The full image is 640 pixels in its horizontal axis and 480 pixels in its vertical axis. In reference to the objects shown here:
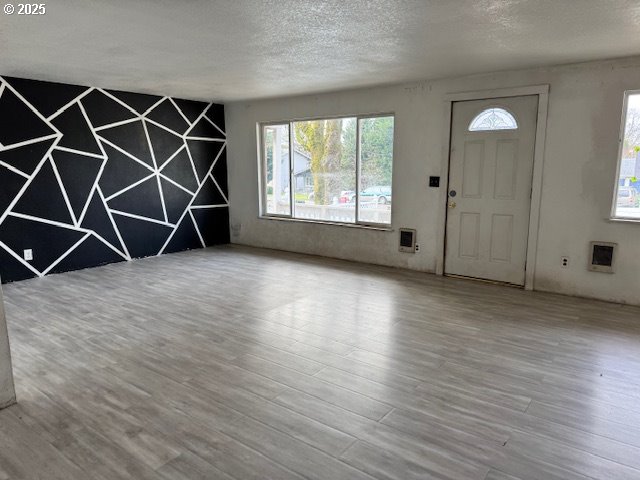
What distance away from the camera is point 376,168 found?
19.0 feet

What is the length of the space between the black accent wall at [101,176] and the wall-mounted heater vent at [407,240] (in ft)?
11.0

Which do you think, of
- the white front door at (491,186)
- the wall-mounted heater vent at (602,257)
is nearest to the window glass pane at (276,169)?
the white front door at (491,186)

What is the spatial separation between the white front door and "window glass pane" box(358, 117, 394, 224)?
868mm

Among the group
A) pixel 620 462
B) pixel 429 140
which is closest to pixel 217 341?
pixel 620 462

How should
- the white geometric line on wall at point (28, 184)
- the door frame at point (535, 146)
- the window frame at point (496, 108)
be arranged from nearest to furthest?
the door frame at point (535, 146) → the window frame at point (496, 108) → the white geometric line on wall at point (28, 184)

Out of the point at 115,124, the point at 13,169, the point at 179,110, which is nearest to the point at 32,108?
the point at 13,169

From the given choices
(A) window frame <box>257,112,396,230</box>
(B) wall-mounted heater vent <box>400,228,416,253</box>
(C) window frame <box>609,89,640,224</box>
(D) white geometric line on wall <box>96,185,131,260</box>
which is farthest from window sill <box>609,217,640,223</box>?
(D) white geometric line on wall <box>96,185,131,260</box>

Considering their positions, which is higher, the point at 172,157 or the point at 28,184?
the point at 172,157

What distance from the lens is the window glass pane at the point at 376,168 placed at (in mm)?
5672

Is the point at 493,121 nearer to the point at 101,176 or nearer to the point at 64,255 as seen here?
the point at 101,176

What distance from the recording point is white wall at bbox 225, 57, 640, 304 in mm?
4176

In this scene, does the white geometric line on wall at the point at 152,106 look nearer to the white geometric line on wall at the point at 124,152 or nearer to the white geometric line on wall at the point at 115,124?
the white geometric line on wall at the point at 115,124

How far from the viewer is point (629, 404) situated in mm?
2459

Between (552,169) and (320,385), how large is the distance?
11.4ft
